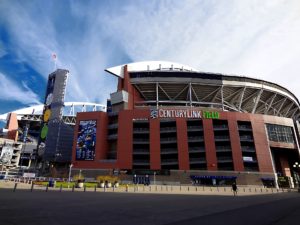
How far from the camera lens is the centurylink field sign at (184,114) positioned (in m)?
63.9

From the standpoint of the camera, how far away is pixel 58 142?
78.6m

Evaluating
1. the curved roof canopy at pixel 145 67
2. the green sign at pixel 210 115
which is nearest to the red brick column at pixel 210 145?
the green sign at pixel 210 115

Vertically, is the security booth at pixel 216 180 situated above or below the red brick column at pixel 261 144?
below

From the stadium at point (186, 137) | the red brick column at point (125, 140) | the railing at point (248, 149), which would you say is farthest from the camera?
the railing at point (248, 149)

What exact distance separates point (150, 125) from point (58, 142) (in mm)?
37823

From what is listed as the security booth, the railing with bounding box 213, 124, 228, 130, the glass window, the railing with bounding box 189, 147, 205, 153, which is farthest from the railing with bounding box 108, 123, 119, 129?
the glass window

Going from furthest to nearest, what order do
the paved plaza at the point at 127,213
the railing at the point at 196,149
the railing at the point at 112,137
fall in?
the railing at the point at 112,137 → the railing at the point at 196,149 → the paved plaza at the point at 127,213

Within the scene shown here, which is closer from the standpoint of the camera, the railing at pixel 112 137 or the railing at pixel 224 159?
the railing at pixel 224 159

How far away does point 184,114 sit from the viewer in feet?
210

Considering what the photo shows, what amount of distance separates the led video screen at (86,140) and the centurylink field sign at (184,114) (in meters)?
19.3

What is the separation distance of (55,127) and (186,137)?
4913cm

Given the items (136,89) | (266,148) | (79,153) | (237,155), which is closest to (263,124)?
(266,148)

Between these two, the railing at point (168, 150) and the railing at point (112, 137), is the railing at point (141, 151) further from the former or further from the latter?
the railing at point (112, 137)

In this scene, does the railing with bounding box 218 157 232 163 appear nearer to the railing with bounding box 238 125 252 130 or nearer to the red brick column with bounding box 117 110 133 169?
the railing with bounding box 238 125 252 130
